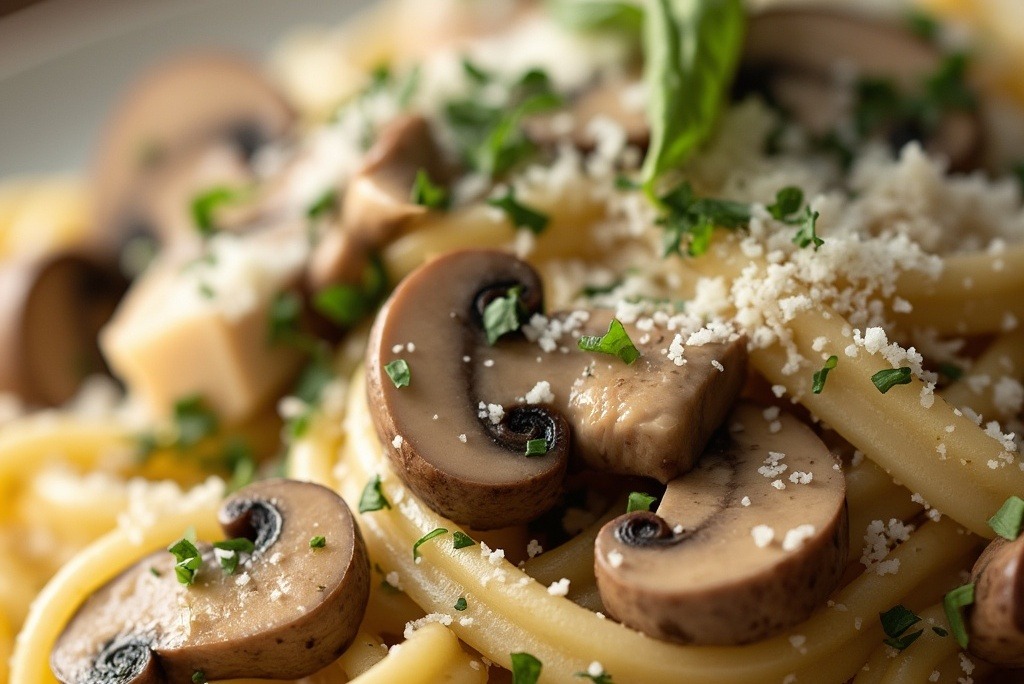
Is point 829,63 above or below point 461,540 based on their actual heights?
above

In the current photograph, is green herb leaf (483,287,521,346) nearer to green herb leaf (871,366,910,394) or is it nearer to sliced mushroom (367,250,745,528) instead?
sliced mushroom (367,250,745,528)

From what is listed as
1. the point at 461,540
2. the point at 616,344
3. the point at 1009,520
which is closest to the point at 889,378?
the point at 1009,520

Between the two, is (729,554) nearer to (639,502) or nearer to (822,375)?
(639,502)

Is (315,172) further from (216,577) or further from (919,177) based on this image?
(919,177)

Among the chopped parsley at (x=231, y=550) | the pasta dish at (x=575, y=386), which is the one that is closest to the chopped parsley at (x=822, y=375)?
the pasta dish at (x=575, y=386)

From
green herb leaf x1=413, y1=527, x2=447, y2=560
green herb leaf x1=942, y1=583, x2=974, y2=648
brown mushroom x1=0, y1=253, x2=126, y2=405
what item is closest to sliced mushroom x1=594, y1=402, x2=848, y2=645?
green herb leaf x1=942, y1=583, x2=974, y2=648
